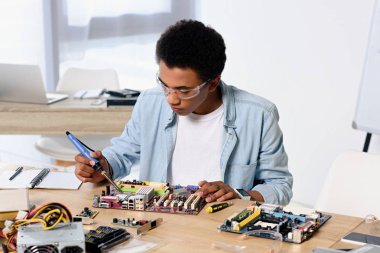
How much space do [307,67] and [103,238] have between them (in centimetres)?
293

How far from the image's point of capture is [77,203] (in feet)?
6.75

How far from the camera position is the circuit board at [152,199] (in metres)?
1.97

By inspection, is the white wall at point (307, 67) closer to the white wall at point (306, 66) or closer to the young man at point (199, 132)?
the white wall at point (306, 66)

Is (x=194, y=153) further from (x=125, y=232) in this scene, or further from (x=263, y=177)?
(x=125, y=232)

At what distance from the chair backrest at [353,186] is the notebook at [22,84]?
1.75 m

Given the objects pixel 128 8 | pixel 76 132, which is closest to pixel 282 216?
pixel 76 132

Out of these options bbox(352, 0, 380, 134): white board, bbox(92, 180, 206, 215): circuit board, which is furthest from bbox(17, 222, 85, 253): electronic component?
bbox(352, 0, 380, 134): white board

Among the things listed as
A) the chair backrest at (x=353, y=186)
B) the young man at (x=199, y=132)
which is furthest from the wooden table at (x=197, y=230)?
the chair backrest at (x=353, y=186)

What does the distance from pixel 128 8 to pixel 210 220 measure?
3653 mm

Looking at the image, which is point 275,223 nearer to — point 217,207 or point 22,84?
point 217,207

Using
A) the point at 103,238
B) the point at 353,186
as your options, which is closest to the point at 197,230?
the point at 103,238

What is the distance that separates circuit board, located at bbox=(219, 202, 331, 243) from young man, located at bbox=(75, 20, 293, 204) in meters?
0.32

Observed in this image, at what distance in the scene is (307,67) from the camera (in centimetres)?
439

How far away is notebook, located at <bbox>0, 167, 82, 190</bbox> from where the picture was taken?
7.29ft
